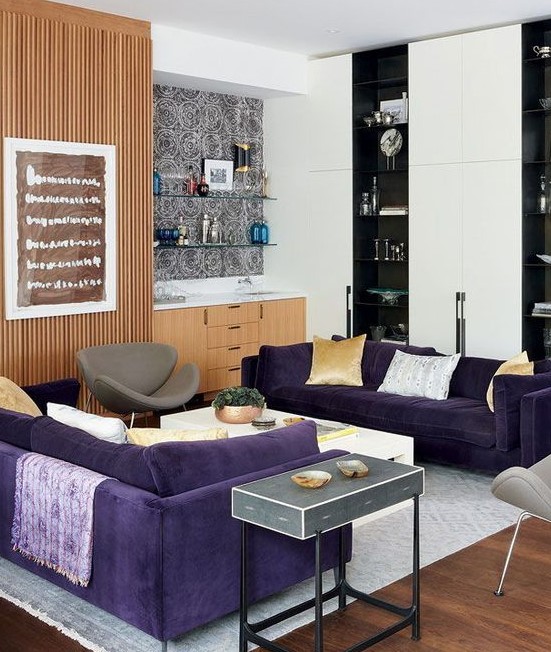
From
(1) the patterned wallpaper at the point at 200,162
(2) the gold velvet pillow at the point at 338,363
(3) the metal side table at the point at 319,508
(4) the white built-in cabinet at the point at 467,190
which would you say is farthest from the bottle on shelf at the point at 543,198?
(3) the metal side table at the point at 319,508

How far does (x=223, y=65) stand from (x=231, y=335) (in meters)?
2.30

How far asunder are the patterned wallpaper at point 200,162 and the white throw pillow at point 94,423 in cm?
431

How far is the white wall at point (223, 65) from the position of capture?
750 centimetres

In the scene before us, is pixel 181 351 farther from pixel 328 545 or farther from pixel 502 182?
pixel 328 545

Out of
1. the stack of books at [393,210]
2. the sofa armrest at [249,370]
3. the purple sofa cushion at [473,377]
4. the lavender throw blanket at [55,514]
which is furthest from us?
the stack of books at [393,210]

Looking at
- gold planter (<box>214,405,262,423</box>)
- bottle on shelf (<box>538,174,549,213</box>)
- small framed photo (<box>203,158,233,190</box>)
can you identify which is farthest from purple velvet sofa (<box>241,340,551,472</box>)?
small framed photo (<box>203,158,233,190</box>)

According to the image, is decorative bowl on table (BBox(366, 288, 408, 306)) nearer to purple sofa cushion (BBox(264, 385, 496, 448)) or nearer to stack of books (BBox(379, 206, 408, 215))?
stack of books (BBox(379, 206, 408, 215))

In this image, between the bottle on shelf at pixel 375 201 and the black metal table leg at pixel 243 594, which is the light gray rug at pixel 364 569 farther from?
the bottle on shelf at pixel 375 201

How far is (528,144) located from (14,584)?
17.1 ft

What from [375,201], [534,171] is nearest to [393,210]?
[375,201]

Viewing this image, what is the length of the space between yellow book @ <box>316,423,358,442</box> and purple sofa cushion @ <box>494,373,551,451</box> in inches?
32.7

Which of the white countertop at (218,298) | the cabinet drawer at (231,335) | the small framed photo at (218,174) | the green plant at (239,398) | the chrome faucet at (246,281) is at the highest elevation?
the small framed photo at (218,174)

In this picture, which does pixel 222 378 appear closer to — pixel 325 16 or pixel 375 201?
pixel 375 201

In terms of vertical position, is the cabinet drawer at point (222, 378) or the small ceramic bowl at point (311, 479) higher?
the small ceramic bowl at point (311, 479)
